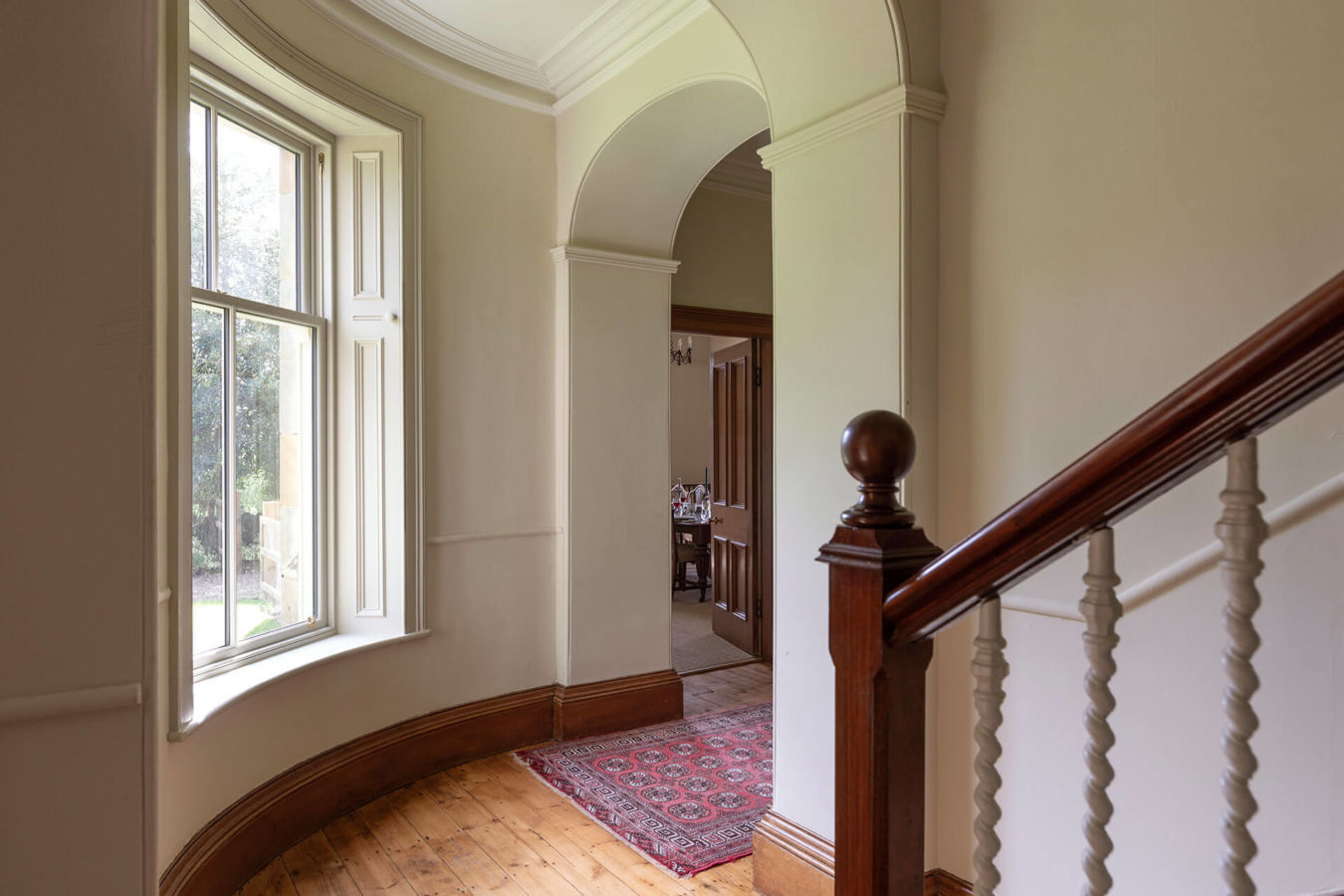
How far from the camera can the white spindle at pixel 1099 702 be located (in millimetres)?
891

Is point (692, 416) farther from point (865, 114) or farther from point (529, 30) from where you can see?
point (865, 114)

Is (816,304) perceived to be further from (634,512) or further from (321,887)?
(321,887)

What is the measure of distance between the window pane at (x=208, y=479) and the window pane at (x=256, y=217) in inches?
8.1

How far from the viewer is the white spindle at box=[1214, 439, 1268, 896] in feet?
2.66

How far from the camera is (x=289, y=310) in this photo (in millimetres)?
3248

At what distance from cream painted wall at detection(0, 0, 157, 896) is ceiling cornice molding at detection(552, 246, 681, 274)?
2722 millimetres

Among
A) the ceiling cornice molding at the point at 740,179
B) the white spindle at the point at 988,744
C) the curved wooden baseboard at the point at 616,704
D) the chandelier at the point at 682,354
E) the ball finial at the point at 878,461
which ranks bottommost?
the curved wooden baseboard at the point at 616,704

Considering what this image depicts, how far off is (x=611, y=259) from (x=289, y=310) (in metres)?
1.53

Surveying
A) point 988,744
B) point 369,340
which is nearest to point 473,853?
point 369,340

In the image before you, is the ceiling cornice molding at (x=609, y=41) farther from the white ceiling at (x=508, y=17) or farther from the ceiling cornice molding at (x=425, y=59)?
the ceiling cornice molding at (x=425, y=59)

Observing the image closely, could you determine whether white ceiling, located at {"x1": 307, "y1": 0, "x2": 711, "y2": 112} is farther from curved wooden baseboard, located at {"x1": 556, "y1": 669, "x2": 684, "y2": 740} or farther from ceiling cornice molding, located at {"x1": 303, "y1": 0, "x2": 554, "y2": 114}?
curved wooden baseboard, located at {"x1": 556, "y1": 669, "x2": 684, "y2": 740}

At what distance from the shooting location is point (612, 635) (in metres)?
4.14

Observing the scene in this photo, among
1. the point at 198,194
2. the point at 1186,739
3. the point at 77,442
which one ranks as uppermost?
the point at 198,194

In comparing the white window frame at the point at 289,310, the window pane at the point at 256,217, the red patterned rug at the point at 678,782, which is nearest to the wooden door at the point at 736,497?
the red patterned rug at the point at 678,782
